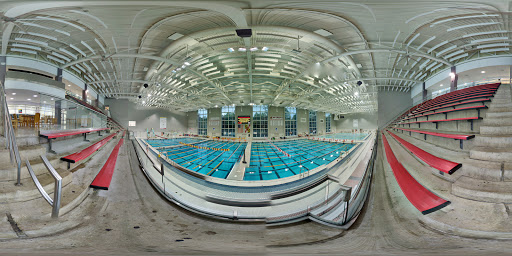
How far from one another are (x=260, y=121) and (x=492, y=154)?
1321 cm

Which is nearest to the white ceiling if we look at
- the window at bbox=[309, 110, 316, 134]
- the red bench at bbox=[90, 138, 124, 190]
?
the red bench at bbox=[90, 138, 124, 190]

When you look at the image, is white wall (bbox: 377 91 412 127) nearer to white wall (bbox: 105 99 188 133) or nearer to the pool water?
the pool water

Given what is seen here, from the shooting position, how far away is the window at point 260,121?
13.7m

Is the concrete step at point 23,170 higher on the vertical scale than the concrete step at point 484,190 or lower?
higher

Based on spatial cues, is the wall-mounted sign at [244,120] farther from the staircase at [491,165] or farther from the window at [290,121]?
the staircase at [491,165]

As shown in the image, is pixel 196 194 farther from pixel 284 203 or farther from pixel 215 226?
pixel 284 203

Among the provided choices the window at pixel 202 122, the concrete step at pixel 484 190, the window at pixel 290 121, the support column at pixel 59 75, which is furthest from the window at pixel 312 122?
the support column at pixel 59 75

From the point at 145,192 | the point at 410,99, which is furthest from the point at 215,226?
the point at 410,99

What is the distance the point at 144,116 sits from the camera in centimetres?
1213

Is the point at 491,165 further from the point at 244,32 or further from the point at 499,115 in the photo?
the point at 244,32

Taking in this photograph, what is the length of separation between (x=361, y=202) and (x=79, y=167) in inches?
98.0

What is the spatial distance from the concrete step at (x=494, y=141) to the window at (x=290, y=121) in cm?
1456

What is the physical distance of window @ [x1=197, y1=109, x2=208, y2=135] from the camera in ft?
50.5

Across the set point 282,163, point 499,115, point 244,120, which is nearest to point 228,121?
point 244,120
